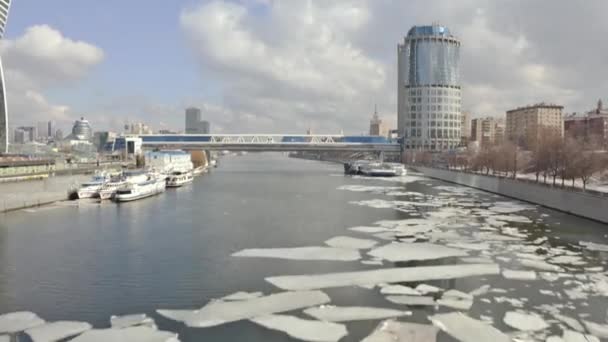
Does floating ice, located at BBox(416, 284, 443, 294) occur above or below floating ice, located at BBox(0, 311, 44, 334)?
below

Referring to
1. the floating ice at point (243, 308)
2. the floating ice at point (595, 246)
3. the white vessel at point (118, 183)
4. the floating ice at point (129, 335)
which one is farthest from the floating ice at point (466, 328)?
the white vessel at point (118, 183)

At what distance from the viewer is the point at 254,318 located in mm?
12625

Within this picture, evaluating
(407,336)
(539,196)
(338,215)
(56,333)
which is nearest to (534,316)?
(407,336)

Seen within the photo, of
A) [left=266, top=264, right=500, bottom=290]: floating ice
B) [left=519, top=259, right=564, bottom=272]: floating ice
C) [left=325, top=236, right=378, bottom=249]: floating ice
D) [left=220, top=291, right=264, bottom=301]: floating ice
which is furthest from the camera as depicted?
[left=325, top=236, right=378, bottom=249]: floating ice

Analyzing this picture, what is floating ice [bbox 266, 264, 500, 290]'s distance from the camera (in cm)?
1589

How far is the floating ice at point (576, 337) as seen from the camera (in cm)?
1142

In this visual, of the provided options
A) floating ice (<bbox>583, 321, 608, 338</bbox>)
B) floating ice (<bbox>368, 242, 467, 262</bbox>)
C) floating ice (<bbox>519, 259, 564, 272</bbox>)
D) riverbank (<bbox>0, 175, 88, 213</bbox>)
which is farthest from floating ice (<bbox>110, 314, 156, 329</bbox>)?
riverbank (<bbox>0, 175, 88, 213</bbox>)

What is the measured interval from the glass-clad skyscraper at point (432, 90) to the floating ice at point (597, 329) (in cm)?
14752

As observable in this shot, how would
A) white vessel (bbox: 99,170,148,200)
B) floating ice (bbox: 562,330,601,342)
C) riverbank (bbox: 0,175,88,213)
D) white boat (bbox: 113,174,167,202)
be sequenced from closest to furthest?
1. floating ice (bbox: 562,330,601,342)
2. riverbank (bbox: 0,175,88,213)
3. white boat (bbox: 113,174,167,202)
4. white vessel (bbox: 99,170,148,200)

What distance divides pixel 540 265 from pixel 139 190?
35680 millimetres

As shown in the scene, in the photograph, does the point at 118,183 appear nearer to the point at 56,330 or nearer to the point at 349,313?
the point at 56,330

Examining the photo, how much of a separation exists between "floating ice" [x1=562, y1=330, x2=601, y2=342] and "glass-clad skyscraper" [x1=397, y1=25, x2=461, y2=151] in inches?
5843

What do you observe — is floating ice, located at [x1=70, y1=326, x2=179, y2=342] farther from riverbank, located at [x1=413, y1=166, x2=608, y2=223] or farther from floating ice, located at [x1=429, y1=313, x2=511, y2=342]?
riverbank, located at [x1=413, y1=166, x2=608, y2=223]

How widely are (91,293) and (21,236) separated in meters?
12.6
